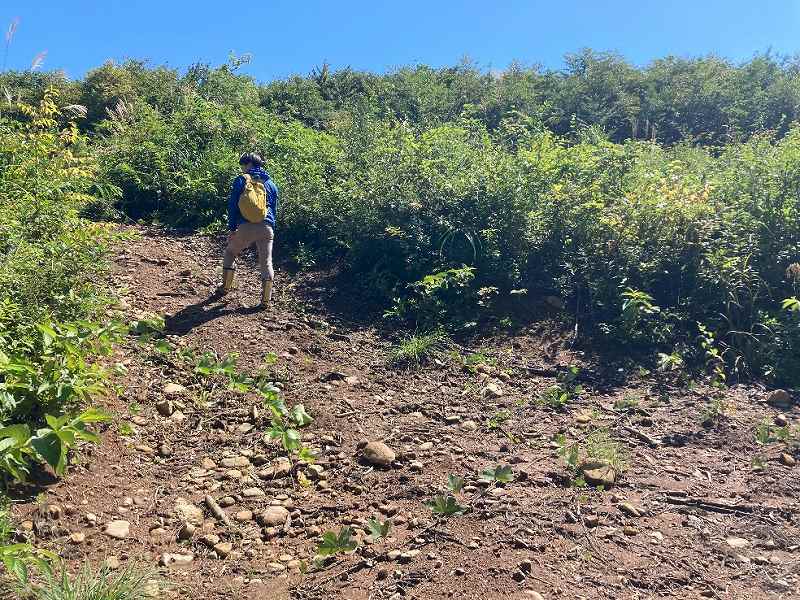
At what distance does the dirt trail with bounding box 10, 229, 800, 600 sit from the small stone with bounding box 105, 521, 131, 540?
3cm

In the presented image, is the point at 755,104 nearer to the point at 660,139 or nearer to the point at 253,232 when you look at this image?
the point at 660,139

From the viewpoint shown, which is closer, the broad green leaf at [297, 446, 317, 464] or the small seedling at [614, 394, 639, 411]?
the broad green leaf at [297, 446, 317, 464]

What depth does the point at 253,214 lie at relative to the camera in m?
6.14

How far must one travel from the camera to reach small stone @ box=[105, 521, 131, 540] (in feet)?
10.9

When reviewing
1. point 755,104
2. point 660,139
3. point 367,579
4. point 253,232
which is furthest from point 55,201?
point 755,104

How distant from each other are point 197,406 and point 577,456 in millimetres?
2645

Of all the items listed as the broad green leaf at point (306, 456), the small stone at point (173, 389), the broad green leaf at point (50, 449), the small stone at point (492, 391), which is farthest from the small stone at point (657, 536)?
the small stone at point (173, 389)

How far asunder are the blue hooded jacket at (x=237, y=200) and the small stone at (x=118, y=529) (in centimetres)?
340

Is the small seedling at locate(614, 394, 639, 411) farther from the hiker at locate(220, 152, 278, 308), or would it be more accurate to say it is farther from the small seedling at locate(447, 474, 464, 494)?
the hiker at locate(220, 152, 278, 308)

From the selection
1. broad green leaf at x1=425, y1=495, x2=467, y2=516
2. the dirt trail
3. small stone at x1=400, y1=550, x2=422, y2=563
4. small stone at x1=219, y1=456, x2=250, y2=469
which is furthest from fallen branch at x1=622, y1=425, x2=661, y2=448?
small stone at x1=219, y1=456, x2=250, y2=469

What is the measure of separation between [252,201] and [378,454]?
9.70 feet

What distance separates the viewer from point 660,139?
1212 cm

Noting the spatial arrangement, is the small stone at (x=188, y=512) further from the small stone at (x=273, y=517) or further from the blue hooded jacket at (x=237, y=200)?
the blue hooded jacket at (x=237, y=200)

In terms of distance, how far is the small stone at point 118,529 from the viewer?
10.9 ft
